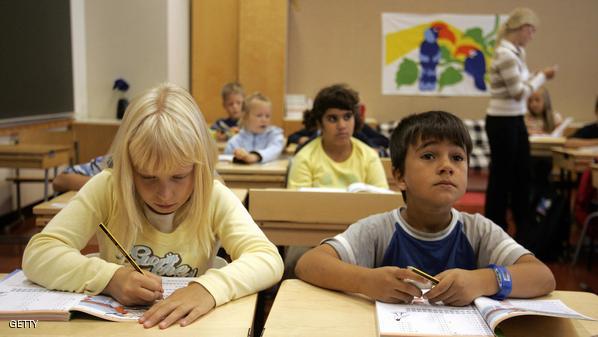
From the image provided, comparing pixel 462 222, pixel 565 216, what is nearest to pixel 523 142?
pixel 565 216

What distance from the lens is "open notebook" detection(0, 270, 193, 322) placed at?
104cm

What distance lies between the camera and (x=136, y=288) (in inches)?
44.3

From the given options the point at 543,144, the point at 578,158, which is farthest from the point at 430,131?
the point at 543,144

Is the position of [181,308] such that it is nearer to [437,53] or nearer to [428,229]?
[428,229]

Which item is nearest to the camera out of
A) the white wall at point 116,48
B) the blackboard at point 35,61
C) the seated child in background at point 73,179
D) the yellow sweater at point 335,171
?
the seated child in background at point 73,179

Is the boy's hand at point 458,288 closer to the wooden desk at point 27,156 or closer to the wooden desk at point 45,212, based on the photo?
the wooden desk at point 45,212

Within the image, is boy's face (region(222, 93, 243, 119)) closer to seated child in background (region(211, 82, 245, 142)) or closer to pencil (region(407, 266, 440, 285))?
seated child in background (region(211, 82, 245, 142))

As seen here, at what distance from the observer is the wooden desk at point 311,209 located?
2.14m

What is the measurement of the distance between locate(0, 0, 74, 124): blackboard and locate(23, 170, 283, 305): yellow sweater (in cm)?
232

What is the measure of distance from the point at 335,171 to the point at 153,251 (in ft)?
5.42

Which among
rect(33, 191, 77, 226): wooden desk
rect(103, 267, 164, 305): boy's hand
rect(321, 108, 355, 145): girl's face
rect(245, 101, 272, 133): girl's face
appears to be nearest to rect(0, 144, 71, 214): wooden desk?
rect(245, 101, 272, 133): girl's face

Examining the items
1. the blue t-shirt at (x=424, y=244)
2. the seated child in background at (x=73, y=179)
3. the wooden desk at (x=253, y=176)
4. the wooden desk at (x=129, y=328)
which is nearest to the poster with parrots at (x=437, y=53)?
the wooden desk at (x=253, y=176)

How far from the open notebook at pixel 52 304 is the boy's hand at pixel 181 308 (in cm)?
4

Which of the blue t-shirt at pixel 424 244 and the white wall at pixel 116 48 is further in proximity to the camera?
the white wall at pixel 116 48
